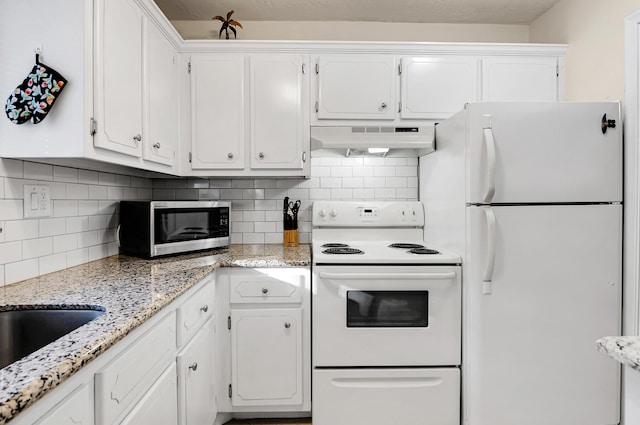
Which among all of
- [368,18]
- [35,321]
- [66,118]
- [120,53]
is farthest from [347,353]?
[368,18]

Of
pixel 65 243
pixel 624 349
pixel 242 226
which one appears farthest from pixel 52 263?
pixel 624 349

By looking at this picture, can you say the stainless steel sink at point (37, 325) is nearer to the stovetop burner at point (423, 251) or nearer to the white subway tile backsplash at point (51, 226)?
the white subway tile backsplash at point (51, 226)

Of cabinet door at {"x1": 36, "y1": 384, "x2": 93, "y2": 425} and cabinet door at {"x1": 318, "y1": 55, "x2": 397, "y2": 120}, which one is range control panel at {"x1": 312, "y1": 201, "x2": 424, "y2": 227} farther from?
cabinet door at {"x1": 36, "y1": 384, "x2": 93, "y2": 425}

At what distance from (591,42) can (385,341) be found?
209cm

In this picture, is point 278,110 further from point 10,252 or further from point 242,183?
point 10,252

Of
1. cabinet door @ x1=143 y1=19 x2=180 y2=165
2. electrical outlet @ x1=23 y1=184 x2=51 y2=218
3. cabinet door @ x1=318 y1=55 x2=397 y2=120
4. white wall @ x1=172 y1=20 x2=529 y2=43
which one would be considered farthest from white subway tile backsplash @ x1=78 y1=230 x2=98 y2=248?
white wall @ x1=172 y1=20 x2=529 y2=43

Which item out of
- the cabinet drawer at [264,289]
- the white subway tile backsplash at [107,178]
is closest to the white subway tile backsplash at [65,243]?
the white subway tile backsplash at [107,178]

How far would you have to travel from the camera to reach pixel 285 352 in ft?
6.20

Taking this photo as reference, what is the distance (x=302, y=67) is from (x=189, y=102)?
2.44ft

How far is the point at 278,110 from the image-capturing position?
2225 mm

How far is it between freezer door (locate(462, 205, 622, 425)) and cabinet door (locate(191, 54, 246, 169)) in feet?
4.77

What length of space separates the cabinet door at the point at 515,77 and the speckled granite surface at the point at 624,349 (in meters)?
1.90

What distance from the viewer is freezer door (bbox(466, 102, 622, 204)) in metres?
1.72

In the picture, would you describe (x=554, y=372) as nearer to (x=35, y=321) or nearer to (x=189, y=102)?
(x=35, y=321)
